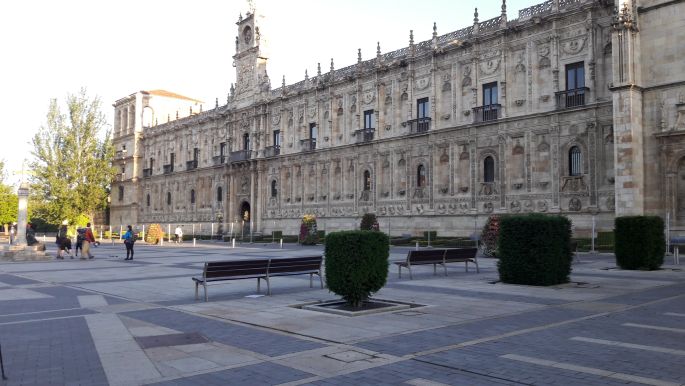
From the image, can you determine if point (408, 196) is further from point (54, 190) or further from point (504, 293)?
point (54, 190)

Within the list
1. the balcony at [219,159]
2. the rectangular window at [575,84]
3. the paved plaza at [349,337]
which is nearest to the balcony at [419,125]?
the rectangular window at [575,84]

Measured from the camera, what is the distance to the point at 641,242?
1927cm

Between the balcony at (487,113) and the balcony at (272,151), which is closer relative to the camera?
the balcony at (487,113)

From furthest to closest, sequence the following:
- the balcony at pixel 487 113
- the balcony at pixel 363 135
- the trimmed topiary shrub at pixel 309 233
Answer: the balcony at pixel 363 135, the trimmed topiary shrub at pixel 309 233, the balcony at pixel 487 113

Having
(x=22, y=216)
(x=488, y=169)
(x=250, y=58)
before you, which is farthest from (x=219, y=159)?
(x=488, y=169)

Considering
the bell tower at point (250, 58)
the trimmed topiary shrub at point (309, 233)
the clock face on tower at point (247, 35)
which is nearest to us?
the trimmed topiary shrub at point (309, 233)

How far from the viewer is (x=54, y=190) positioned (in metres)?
64.5

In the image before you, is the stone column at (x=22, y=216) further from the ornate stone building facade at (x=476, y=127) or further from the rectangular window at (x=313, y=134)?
the rectangular window at (x=313, y=134)

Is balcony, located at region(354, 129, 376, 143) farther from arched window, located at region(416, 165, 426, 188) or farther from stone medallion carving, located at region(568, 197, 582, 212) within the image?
stone medallion carving, located at region(568, 197, 582, 212)

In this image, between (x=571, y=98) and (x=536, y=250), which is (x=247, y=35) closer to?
(x=571, y=98)

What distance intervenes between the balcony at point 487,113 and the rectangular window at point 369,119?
32.6 ft

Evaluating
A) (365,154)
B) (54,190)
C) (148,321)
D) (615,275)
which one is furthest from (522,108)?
(54,190)

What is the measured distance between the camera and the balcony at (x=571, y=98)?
32.6 metres

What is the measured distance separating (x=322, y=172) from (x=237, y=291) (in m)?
35.6
